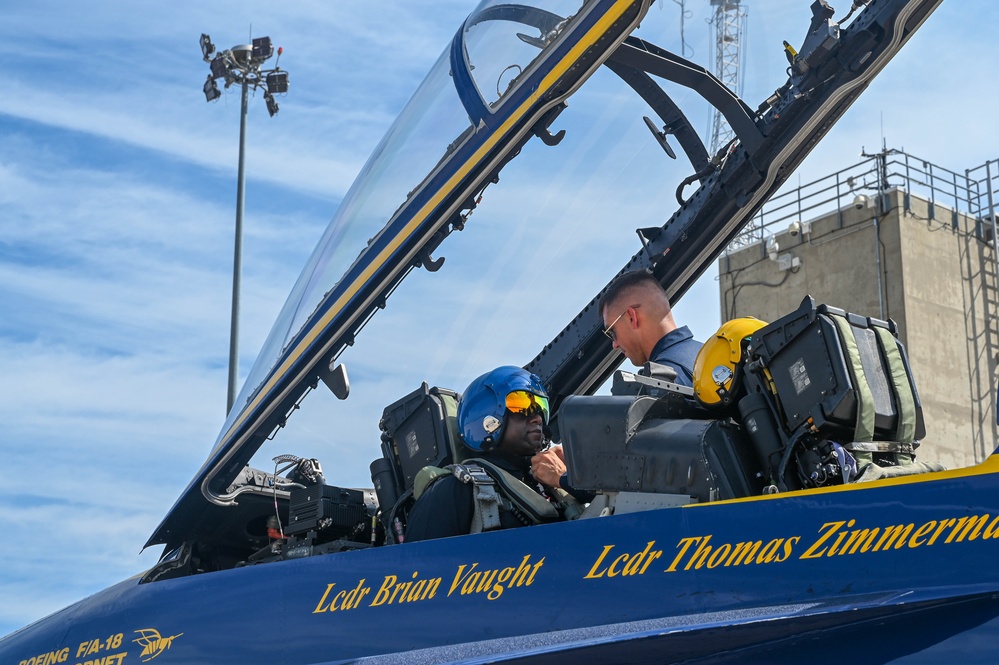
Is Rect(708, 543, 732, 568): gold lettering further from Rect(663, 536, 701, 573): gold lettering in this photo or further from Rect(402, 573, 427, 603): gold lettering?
Rect(402, 573, 427, 603): gold lettering

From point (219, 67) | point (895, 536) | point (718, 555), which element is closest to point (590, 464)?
point (718, 555)

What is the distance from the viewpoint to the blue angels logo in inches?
191

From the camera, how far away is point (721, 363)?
14.3ft

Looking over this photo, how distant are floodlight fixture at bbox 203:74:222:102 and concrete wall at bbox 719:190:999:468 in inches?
357

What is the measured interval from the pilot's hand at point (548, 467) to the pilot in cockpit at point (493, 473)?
75mm

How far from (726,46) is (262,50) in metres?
15.6

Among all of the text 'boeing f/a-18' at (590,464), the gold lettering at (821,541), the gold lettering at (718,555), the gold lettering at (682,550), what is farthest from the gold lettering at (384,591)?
the gold lettering at (821,541)

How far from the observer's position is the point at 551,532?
3.84 m

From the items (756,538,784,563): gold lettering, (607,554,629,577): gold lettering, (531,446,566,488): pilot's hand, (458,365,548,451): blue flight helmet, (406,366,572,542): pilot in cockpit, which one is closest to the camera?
(756,538,784,563): gold lettering

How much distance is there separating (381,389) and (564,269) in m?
1.02

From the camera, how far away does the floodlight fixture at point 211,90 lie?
68.5ft

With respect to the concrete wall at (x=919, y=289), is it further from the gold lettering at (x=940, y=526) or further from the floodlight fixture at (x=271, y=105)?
the gold lettering at (x=940, y=526)

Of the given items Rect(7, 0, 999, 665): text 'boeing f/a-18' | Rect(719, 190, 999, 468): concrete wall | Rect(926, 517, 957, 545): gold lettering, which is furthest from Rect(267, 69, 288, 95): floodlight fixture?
Rect(926, 517, 957, 545): gold lettering

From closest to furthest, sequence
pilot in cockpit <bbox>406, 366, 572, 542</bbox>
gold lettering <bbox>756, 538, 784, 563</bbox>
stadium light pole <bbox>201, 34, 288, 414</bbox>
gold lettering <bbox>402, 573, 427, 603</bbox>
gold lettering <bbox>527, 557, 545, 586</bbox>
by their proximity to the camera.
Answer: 1. gold lettering <bbox>756, 538, 784, 563</bbox>
2. gold lettering <bbox>527, 557, 545, 586</bbox>
3. gold lettering <bbox>402, 573, 427, 603</bbox>
4. pilot in cockpit <bbox>406, 366, 572, 542</bbox>
5. stadium light pole <bbox>201, 34, 288, 414</bbox>
